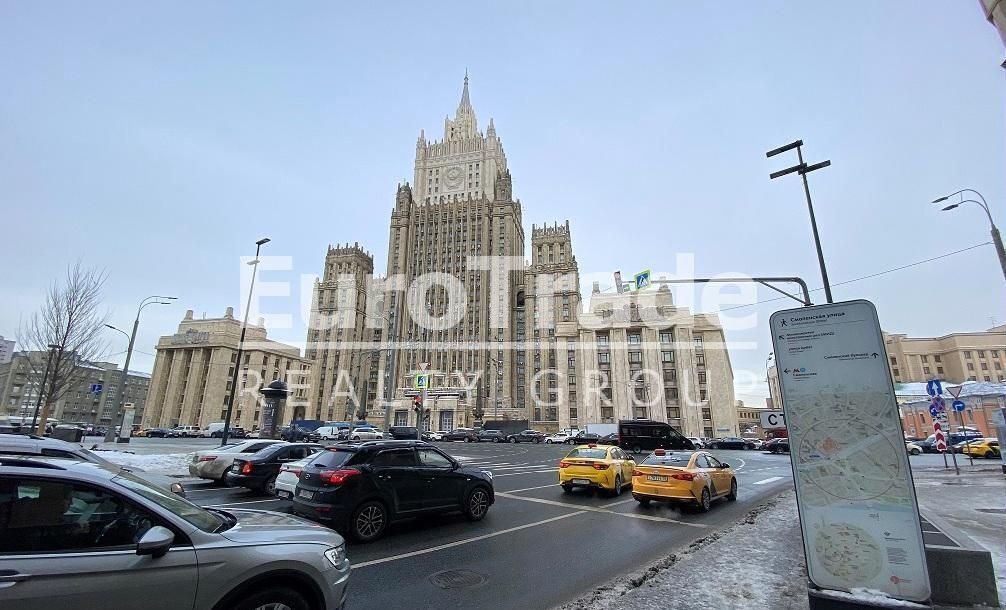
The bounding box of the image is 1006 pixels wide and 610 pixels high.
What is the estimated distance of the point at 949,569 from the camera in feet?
15.1

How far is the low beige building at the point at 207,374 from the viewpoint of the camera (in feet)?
297

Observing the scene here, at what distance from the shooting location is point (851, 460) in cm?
425

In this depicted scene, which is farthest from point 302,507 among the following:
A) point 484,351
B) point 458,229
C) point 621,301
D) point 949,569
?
point 458,229

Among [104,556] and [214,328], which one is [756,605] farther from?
[214,328]

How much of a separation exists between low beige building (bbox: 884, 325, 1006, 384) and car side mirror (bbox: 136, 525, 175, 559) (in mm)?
120849

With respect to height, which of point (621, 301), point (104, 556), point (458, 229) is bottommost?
point (104, 556)

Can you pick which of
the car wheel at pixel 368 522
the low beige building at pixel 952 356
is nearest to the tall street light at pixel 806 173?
the car wheel at pixel 368 522

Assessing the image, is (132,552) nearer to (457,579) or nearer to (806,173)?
(457,579)

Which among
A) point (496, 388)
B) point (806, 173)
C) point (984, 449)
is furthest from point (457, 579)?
point (496, 388)

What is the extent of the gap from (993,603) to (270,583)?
679cm

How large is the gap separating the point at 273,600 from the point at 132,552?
1.04m

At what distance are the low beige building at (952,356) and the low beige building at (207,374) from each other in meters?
132

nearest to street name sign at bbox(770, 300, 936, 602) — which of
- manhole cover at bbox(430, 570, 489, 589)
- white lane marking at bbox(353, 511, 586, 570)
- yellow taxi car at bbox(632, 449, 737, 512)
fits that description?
manhole cover at bbox(430, 570, 489, 589)

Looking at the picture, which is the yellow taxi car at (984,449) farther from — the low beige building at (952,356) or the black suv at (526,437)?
the low beige building at (952,356)
